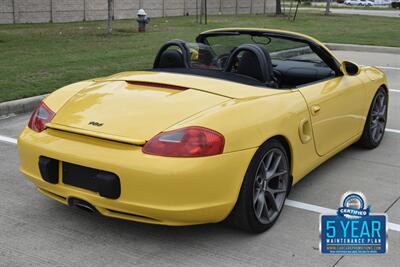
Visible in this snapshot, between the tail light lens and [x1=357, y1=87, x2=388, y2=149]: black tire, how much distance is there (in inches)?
107

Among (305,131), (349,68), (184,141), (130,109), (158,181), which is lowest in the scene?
(158,181)

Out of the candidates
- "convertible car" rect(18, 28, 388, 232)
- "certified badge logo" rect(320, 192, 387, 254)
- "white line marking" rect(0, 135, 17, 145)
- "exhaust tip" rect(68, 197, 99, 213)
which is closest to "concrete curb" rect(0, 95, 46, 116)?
"white line marking" rect(0, 135, 17, 145)

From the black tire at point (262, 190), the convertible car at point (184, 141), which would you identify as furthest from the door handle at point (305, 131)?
the black tire at point (262, 190)

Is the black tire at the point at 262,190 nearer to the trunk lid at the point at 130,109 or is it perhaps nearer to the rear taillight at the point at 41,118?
the trunk lid at the point at 130,109

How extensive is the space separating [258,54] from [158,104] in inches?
39.7

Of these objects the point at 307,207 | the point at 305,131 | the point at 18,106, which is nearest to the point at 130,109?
the point at 305,131

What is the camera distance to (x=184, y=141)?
10.2ft

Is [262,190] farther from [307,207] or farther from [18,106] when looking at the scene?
[18,106]

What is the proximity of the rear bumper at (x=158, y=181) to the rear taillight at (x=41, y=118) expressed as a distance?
290mm

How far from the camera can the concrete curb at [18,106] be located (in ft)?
22.4

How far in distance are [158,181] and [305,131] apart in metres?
1.44

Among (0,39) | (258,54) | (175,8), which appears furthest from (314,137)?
(175,8)

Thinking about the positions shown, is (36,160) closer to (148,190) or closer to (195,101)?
(148,190)

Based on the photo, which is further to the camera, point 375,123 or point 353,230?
point 375,123
